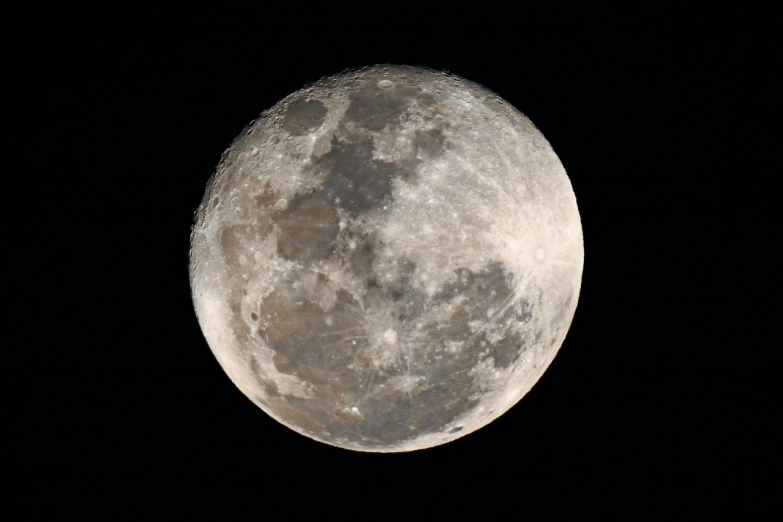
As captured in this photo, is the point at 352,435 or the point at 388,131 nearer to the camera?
the point at 388,131

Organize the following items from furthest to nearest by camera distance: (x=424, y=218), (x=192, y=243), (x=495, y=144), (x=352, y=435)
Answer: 1. (x=192, y=243)
2. (x=352, y=435)
3. (x=495, y=144)
4. (x=424, y=218)

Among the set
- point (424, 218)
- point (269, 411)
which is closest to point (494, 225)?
point (424, 218)

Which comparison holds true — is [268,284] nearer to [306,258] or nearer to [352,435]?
[306,258]

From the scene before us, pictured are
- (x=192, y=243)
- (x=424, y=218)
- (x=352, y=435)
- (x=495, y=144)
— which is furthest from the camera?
(x=192, y=243)

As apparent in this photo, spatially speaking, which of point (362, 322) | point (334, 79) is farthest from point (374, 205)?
point (334, 79)

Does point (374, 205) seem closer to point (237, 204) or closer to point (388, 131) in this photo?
point (388, 131)

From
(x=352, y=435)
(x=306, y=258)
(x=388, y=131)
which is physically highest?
(x=388, y=131)

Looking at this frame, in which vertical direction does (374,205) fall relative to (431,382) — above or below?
above
